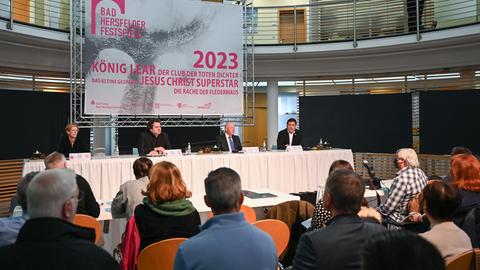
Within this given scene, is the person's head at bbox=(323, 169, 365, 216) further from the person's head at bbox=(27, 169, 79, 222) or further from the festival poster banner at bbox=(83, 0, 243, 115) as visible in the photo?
the festival poster banner at bbox=(83, 0, 243, 115)

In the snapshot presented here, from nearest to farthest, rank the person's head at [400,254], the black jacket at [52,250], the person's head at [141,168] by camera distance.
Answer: the person's head at [400,254] < the black jacket at [52,250] < the person's head at [141,168]

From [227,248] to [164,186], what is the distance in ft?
3.52

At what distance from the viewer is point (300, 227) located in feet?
11.9

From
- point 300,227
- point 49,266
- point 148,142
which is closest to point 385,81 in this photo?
point 148,142

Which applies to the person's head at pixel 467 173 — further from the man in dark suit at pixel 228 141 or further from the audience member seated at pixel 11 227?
the man in dark suit at pixel 228 141

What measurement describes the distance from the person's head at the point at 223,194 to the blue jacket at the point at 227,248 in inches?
2.3

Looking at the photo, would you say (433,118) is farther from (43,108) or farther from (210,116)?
(43,108)

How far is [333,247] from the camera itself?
159 centimetres

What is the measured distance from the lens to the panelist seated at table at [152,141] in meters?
6.21

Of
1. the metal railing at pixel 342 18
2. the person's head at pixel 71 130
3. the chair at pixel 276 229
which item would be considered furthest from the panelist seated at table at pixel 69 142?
the chair at pixel 276 229

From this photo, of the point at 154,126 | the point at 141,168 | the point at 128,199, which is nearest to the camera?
the point at 128,199

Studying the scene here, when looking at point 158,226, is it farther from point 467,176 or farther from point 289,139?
Result: point 289,139

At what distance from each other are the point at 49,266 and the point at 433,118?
28.8 feet

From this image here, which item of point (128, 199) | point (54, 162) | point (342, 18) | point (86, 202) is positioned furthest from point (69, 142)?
point (342, 18)
